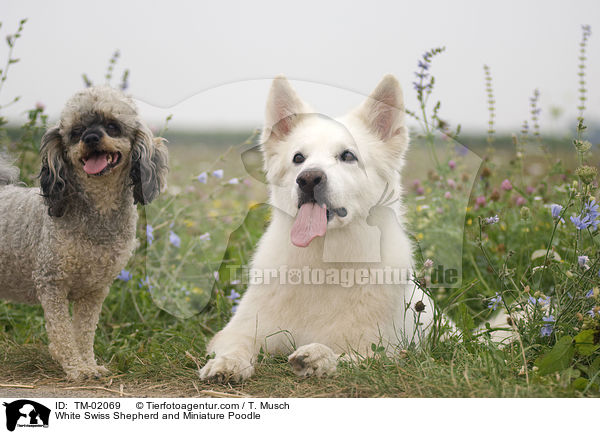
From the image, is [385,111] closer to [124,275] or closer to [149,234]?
[149,234]

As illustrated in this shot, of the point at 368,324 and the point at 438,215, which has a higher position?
the point at 438,215

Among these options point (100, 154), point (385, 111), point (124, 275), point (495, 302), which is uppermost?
point (385, 111)

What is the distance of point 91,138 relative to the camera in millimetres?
2660

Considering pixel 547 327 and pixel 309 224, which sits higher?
pixel 309 224

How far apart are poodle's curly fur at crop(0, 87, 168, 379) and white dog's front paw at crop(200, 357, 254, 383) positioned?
24.4 inches

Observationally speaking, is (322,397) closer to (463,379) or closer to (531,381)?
(463,379)

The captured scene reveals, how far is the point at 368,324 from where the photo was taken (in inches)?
118

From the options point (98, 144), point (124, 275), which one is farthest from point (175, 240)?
point (98, 144)

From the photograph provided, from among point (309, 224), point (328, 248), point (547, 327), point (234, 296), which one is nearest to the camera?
point (309, 224)

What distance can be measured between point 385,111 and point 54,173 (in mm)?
1597

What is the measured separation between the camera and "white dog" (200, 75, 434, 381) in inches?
109

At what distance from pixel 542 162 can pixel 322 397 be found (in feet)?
10.2
